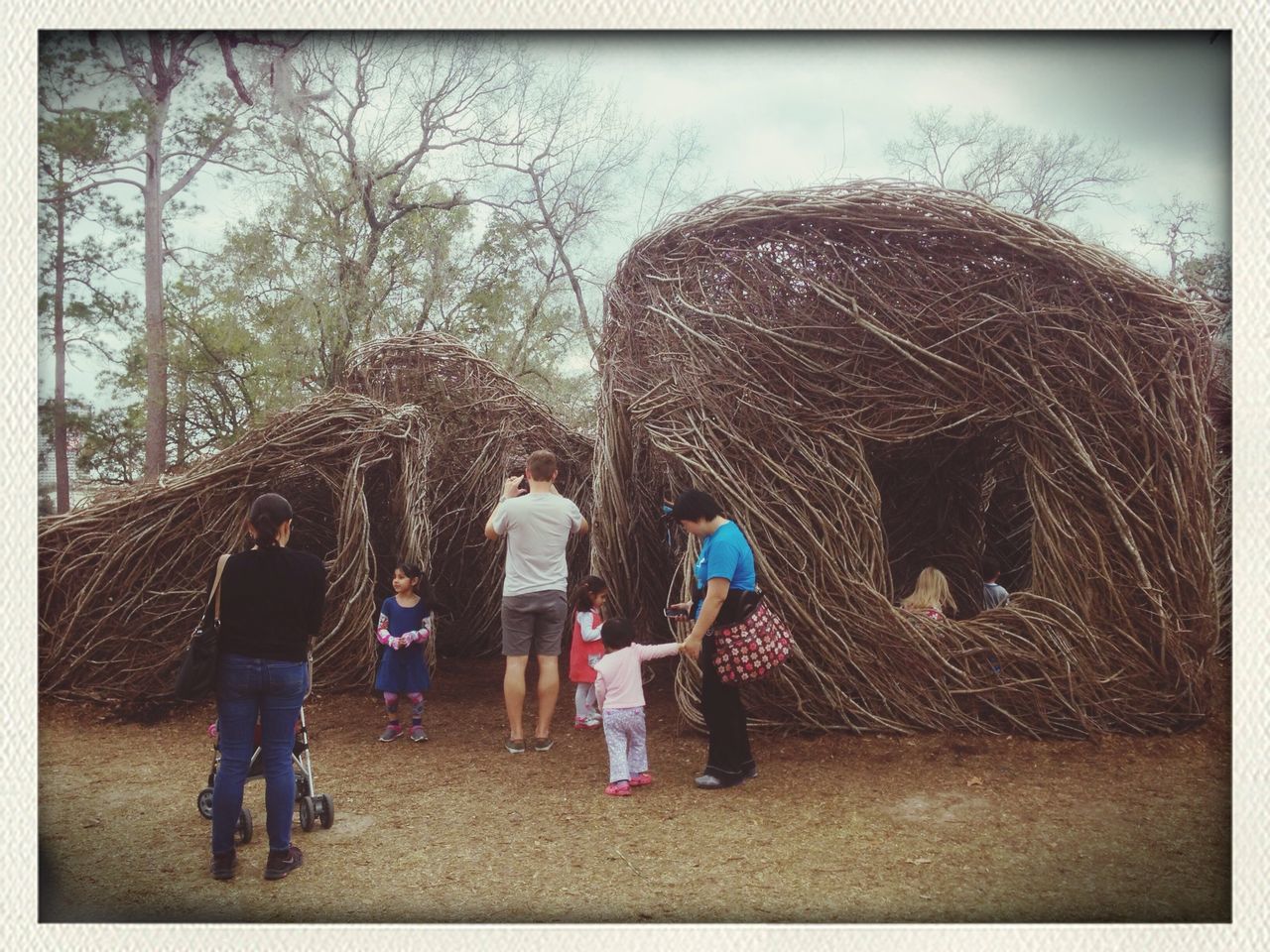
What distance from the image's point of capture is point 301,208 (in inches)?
421

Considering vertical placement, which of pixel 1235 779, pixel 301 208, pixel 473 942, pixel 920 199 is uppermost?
pixel 301 208

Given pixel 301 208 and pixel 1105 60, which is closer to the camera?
pixel 1105 60

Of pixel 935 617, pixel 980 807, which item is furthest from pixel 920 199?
pixel 980 807

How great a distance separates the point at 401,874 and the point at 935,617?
3.01m

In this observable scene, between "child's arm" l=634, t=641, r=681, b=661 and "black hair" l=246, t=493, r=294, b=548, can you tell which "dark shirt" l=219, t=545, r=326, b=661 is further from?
"child's arm" l=634, t=641, r=681, b=661

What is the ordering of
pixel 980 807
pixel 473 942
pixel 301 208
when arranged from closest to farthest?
1. pixel 473 942
2. pixel 980 807
3. pixel 301 208

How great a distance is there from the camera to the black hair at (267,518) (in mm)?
3189

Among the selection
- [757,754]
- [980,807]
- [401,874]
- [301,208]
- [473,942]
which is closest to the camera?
[473,942]

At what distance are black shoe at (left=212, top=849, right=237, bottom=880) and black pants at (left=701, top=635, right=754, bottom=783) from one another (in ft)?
6.79

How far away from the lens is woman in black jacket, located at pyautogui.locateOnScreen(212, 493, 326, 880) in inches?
123

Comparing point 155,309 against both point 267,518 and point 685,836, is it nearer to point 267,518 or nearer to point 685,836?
point 267,518

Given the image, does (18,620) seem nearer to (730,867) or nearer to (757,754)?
(730,867)

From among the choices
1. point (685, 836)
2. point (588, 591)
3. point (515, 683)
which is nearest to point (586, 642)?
point (588, 591)

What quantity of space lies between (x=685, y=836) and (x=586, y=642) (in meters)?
1.83
